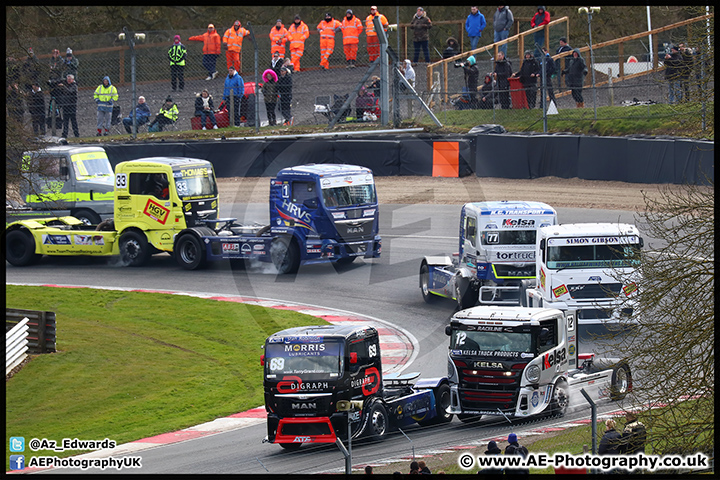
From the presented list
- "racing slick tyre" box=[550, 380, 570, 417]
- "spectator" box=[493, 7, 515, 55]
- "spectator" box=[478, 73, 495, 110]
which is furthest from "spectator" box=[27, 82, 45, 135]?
"racing slick tyre" box=[550, 380, 570, 417]

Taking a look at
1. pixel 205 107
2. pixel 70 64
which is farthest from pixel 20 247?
pixel 205 107

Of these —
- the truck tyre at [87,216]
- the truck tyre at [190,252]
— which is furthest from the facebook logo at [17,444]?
the truck tyre at [87,216]

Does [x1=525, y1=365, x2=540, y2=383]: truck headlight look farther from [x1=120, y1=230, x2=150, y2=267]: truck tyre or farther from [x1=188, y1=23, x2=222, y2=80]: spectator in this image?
[x1=188, y1=23, x2=222, y2=80]: spectator

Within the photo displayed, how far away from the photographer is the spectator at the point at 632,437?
1037 centimetres

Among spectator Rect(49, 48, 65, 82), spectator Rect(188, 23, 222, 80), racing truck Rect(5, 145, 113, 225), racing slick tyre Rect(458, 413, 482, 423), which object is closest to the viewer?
racing slick tyre Rect(458, 413, 482, 423)

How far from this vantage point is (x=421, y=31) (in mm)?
34500

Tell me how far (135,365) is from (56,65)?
18.3m

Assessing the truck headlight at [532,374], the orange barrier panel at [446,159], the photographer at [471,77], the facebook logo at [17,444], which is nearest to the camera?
the truck headlight at [532,374]

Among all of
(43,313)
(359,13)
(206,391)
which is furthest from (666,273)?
(359,13)

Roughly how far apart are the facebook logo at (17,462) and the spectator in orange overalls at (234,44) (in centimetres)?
2242

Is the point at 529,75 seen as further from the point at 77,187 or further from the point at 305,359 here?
the point at 305,359

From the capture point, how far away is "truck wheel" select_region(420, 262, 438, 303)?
70.6 feet

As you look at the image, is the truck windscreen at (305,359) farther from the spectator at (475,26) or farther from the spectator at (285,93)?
the spectator at (475,26)

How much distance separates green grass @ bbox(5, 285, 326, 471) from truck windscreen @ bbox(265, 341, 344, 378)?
2.47 m
